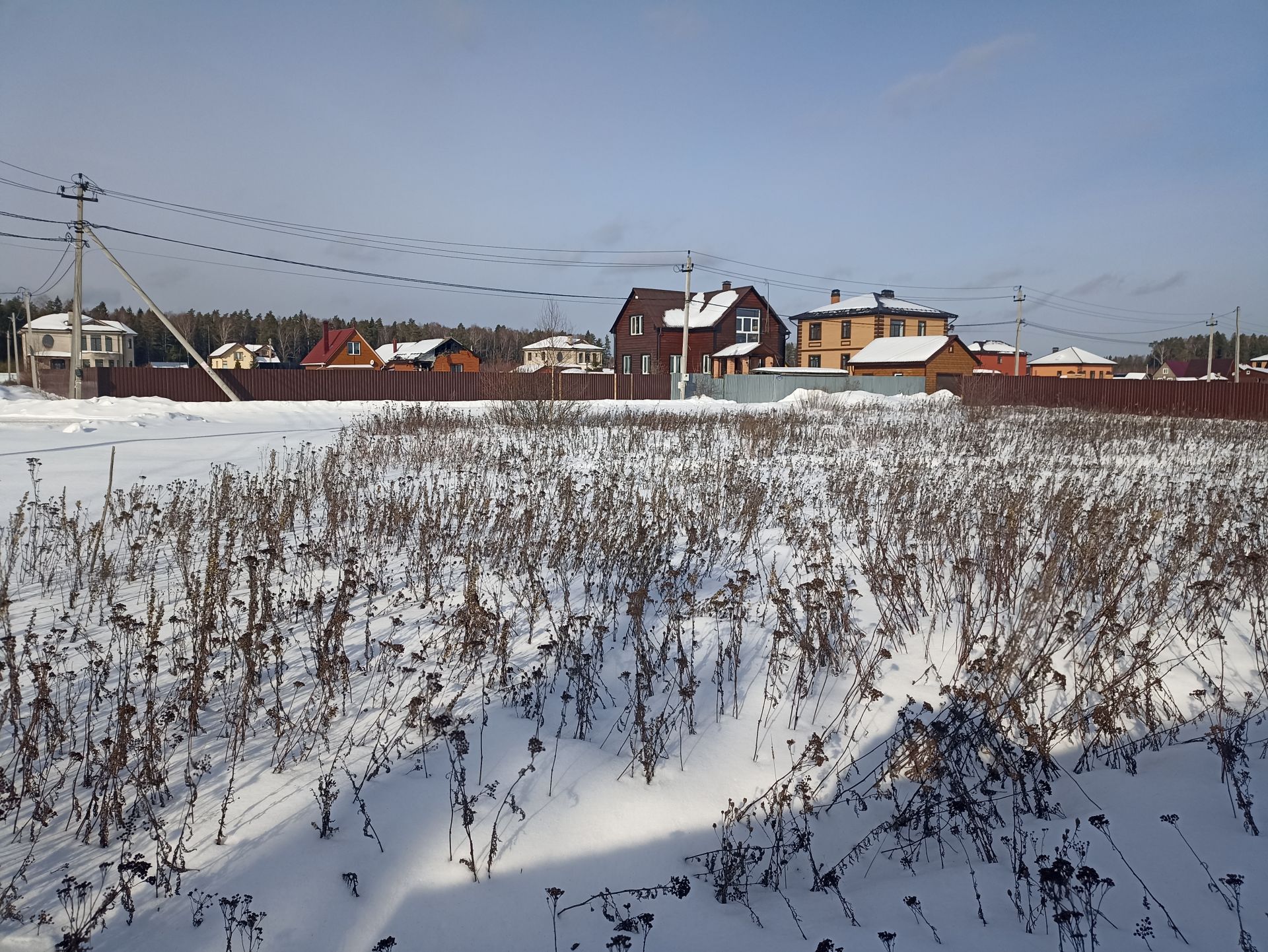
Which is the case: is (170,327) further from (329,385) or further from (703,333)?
(703,333)

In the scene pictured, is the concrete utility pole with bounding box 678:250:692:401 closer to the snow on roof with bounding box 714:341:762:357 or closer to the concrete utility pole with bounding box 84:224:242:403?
the snow on roof with bounding box 714:341:762:357

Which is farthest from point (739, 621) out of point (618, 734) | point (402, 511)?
point (402, 511)

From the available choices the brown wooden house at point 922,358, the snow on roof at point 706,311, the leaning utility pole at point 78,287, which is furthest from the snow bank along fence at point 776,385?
the leaning utility pole at point 78,287

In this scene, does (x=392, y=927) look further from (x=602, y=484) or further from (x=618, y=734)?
(x=602, y=484)

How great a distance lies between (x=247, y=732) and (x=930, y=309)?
62415 millimetres

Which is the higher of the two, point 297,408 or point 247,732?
point 297,408

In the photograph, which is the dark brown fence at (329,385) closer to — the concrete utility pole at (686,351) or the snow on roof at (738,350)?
the concrete utility pole at (686,351)

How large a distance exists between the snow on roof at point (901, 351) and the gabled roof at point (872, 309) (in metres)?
7.56

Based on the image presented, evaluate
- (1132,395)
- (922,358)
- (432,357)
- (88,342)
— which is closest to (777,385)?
(922,358)

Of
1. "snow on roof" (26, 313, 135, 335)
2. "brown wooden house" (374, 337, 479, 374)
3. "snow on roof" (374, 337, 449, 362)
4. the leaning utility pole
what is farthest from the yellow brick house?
"snow on roof" (26, 313, 135, 335)

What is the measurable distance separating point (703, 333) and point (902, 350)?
13.4 meters

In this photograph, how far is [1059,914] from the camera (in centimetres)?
189

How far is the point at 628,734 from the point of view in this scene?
10.9 feet

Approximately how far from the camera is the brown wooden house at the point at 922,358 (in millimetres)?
43062
